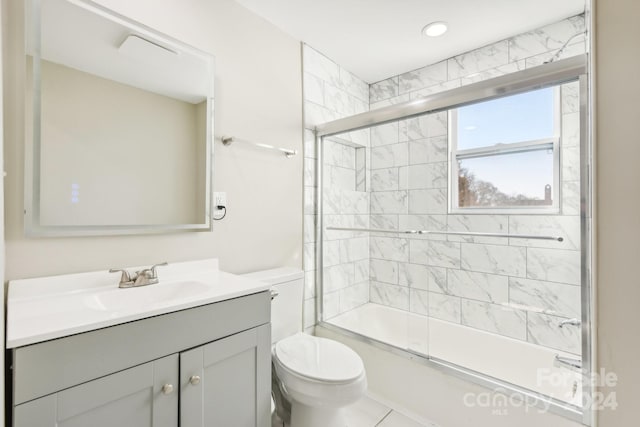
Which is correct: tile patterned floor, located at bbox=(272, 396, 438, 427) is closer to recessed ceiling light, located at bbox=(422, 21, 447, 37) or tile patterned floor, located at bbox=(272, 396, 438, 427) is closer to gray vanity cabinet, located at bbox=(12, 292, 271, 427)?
gray vanity cabinet, located at bbox=(12, 292, 271, 427)

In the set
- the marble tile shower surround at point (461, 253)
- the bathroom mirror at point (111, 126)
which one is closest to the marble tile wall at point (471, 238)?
the marble tile shower surround at point (461, 253)

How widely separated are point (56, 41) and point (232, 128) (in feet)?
2.61

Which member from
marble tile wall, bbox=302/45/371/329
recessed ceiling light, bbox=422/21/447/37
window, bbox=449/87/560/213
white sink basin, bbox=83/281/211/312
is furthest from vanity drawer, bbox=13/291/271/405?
recessed ceiling light, bbox=422/21/447/37

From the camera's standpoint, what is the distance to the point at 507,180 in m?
2.18

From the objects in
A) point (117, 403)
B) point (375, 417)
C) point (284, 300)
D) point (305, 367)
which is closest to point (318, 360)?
point (305, 367)

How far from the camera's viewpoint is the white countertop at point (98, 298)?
829mm

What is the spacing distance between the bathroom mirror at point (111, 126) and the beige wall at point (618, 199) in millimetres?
1635

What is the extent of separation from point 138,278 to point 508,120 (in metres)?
2.50

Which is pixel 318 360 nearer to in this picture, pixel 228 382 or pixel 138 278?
pixel 228 382

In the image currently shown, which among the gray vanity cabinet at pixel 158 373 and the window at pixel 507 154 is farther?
the window at pixel 507 154

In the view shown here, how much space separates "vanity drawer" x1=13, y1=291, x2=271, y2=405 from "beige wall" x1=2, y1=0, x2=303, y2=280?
0.51 metres

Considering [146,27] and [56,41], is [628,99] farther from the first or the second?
[56,41]

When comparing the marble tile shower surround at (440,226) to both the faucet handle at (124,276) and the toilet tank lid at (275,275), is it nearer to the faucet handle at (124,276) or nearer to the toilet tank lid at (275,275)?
the toilet tank lid at (275,275)

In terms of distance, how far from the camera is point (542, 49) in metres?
2.00
